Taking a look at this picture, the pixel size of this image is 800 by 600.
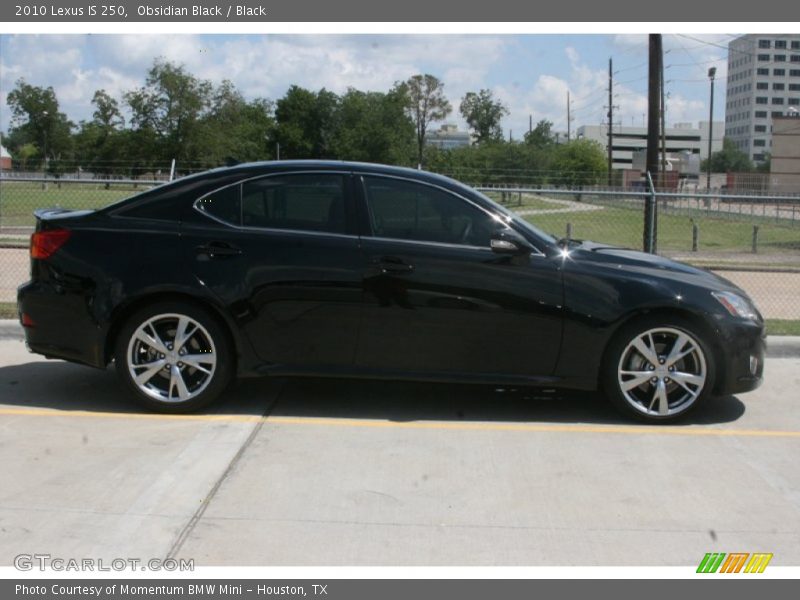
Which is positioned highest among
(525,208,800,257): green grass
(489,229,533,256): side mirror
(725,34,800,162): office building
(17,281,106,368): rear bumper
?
(725,34,800,162): office building

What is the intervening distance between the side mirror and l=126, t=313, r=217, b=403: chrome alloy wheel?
195cm

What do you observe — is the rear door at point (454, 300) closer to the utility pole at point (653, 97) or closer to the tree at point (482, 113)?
the utility pole at point (653, 97)

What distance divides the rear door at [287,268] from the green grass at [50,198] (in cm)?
1078

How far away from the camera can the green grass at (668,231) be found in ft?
63.3

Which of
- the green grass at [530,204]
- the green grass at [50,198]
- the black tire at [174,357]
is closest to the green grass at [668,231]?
the green grass at [530,204]

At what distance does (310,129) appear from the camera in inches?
893

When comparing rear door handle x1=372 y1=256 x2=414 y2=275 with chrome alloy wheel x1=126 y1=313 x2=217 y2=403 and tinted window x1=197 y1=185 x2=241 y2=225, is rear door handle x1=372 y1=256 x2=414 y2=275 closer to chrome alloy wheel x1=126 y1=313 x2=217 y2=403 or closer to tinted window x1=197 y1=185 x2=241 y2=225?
tinted window x1=197 y1=185 x2=241 y2=225

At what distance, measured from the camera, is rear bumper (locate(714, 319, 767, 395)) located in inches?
229

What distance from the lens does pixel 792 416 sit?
6.28 meters

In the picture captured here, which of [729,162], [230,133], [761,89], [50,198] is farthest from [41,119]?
[761,89]

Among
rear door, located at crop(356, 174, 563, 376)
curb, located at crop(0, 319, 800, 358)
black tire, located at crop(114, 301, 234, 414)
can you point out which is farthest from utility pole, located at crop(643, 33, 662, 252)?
black tire, located at crop(114, 301, 234, 414)

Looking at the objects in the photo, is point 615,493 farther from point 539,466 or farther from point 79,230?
point 79,230

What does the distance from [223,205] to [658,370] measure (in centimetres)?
306
